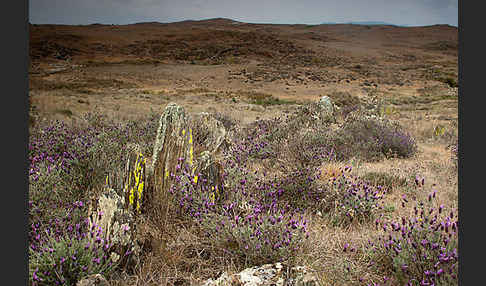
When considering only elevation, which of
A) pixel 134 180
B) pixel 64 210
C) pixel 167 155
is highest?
pixel 167 155

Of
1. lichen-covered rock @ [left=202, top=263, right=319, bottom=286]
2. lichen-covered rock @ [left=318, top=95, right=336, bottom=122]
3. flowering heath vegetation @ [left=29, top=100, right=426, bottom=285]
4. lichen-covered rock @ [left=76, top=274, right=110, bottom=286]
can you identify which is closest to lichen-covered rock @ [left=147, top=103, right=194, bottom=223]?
flowering heath vegetation @ [left=29, top=100, right=426, bottom=285]

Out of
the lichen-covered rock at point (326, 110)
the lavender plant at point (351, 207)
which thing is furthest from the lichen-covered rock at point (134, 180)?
the lichen-covered rock at point (326, 110)

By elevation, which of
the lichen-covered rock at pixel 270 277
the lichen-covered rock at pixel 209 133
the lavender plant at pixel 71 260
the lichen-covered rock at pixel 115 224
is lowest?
the lichen-covered rock at pixel 270 277

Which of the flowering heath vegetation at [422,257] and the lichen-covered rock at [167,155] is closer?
the flowering heath vegetation at [422,257]

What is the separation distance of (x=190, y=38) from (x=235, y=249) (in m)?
49.7

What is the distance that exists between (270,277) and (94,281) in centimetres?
105

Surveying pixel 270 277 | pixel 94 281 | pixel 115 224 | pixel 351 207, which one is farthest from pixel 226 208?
pixel 351 207

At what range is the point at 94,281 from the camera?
69.5 inches

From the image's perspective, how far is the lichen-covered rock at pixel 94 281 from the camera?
1.74m

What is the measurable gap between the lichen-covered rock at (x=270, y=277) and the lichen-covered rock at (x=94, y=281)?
61 cm

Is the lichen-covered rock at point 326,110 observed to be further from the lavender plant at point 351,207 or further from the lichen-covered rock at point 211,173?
the lichen-covered rock at point 211,173

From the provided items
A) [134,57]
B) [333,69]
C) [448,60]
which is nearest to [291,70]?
[333,69]

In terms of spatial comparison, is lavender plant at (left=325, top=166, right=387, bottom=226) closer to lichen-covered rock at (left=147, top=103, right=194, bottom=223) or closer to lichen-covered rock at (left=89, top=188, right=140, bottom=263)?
lichen-covered rock at (left=147, top=103, right=194, bottom=223)

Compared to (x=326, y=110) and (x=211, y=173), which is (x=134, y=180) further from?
→ (x=326, y=110)
